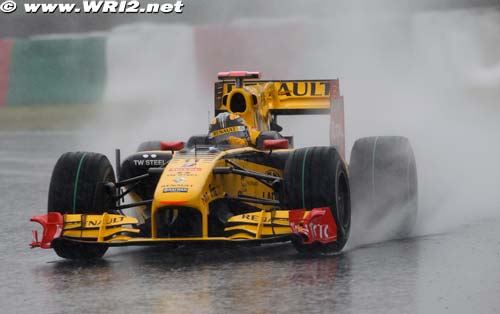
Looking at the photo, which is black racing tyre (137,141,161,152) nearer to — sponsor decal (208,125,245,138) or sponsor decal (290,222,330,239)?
sponsor decal (208,125,245,138)

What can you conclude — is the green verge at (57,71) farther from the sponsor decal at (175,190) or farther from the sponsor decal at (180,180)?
the sponsor decal at (175,190)

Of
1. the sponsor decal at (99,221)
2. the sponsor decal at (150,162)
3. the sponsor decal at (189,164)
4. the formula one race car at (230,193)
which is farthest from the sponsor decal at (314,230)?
the sponsor decal at (150,162)

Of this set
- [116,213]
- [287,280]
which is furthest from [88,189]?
[287,280]

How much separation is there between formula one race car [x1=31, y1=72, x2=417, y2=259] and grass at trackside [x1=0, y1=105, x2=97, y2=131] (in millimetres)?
17429

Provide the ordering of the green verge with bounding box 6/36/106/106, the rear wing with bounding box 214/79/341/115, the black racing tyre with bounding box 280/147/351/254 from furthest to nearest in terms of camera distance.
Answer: the green verge with bounding box 6/36/106/106, the rear wing with bounding box 214/79/341/115, the black racing tyre with bounding box 280/147/351/254

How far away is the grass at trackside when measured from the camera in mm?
32719

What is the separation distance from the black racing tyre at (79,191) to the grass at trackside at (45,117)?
1830cm

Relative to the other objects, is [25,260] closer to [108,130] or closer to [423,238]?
[423,238]

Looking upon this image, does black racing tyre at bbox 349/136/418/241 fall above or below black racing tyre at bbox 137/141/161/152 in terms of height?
below

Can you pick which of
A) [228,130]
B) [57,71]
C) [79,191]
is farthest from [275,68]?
[79,191]

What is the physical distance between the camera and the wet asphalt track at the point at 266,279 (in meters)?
10.1

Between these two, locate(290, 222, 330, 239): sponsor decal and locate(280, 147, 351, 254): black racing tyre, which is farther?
locate(280, 147, 351, 254): black racing tyre

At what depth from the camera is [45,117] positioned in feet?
113

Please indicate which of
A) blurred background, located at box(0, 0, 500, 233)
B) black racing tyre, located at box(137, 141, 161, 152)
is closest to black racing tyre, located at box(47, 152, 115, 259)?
black racing tyre, located at box(137, 141, 161, 152)
